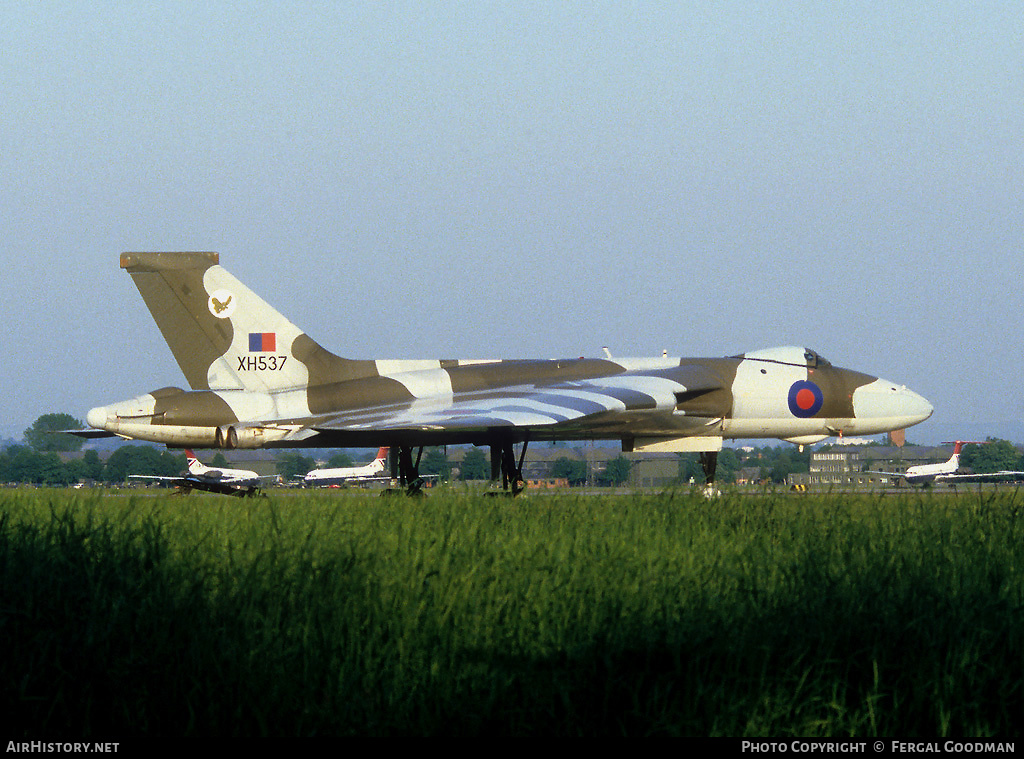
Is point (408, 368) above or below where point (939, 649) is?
above

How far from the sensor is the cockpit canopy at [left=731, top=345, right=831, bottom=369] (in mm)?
21969

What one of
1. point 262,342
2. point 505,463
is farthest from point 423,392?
point 262,342

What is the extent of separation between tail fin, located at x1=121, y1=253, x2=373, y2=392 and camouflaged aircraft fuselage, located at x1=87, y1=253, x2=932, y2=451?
2 centimetres

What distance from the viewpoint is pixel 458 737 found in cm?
457

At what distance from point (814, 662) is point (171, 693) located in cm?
290

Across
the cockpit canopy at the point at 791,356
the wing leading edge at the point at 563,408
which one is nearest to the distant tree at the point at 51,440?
the wing leading edge at the point at 563,408

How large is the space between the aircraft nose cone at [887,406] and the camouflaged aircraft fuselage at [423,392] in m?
0.03

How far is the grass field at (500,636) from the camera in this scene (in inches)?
184

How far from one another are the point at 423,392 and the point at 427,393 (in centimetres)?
8

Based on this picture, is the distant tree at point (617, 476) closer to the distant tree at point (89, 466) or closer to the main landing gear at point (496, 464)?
the main landing gear at point (496, 464)

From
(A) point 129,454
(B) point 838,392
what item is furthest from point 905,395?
(A) point 129,454

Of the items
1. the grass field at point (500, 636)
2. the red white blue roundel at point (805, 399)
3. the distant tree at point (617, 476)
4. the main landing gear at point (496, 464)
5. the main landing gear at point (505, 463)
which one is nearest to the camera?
the grass field at point (500, 636)

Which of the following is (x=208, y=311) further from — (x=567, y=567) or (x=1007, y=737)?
(x=1007, y=737)

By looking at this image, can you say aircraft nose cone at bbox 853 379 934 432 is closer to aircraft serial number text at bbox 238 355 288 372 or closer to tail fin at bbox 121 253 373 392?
tail fin at bbox 121 253 373 392
